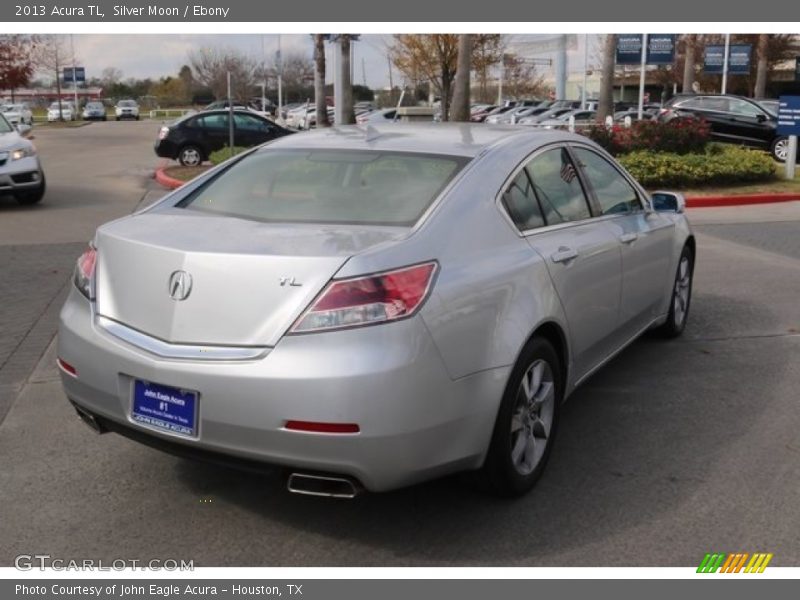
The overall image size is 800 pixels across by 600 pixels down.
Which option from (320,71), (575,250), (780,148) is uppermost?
(320,71)

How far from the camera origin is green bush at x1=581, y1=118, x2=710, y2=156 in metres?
16.6

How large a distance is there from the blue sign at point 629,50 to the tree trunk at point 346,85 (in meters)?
11.8

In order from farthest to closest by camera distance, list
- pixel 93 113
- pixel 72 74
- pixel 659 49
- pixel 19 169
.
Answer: pixel 72 74 → pixel 93 113 → pixel 659 49 → pixel 19 169

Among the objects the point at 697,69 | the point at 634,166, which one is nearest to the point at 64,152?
the point at 634,166

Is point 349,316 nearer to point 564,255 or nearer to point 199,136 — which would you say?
point 564,255

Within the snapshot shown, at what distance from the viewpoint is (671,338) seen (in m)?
6.28

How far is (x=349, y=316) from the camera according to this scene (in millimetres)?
3076

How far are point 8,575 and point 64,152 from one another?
1037 inches

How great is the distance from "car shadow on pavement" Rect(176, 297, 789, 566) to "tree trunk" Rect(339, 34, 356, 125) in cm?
1840

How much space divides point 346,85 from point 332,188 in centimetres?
2006

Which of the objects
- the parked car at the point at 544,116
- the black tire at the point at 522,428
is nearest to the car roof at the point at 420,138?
the black tire at the point at 522,428

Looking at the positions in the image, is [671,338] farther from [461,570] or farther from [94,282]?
[94,282]

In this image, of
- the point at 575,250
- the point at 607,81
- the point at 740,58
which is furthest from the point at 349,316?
the point at 740,58

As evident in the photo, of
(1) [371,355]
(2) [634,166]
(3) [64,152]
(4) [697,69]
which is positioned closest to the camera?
(1) [371,355]
